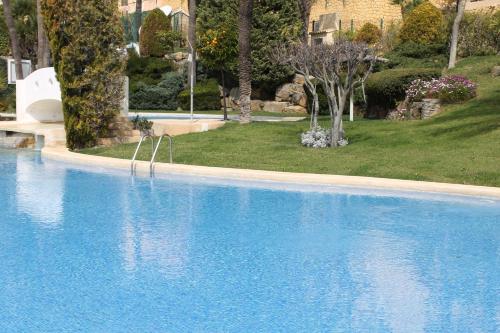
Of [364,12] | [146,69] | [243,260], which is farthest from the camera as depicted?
[364,12]

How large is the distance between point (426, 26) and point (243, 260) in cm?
2858

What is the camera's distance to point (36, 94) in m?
25.0

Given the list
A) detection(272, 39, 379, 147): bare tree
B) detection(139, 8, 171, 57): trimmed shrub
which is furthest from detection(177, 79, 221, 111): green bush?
detection(272, 39, 379, 147): bare tree

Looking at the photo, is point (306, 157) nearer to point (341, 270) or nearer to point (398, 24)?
point (341, 270)

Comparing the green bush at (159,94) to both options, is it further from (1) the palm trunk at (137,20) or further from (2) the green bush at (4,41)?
(2) the green bush at (4,41)

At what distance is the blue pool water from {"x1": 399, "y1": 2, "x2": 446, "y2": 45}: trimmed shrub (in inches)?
921

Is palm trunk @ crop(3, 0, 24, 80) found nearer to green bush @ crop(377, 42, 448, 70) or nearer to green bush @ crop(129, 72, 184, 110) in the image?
green bush @ crop(129, 72, 184, 110)

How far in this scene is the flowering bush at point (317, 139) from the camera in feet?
58.3

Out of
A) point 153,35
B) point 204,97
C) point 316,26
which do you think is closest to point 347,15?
point 316,26

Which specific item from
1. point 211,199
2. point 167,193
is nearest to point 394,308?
point 211,199

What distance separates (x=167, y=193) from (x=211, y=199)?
40.9 inches

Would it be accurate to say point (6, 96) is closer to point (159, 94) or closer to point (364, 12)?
point (159, 94)

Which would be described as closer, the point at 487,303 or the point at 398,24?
the point at 487,303

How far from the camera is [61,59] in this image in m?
19.1
